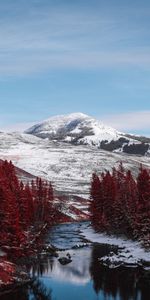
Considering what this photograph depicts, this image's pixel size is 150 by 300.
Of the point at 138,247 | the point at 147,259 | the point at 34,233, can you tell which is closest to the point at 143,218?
the point at 138,247

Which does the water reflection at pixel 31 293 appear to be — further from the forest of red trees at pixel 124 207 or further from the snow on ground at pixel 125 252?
the forest of red trees at pixel 124 207

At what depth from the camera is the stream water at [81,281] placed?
54.7 metres

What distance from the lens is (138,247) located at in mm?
80625

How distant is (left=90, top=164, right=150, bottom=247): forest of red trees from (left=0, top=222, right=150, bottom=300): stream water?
7.31 m

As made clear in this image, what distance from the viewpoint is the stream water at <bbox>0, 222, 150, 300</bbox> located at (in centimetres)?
5472

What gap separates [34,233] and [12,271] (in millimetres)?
26851

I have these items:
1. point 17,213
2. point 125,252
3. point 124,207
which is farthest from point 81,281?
point 124,207

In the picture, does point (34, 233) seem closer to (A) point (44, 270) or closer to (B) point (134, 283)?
(A) point (44, 270)

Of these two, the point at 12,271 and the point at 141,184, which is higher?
the point at 141,184

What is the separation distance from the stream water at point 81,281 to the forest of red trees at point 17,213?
5.08 meters

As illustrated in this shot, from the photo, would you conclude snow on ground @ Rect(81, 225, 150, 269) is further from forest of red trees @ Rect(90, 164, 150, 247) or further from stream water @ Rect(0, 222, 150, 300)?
stream water @ Rect(0, 222, 150, 300)

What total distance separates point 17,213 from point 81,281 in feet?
49.7

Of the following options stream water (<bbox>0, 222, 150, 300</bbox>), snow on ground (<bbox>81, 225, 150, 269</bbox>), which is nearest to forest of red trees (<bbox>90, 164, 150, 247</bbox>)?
snow on ground (<bbox>81, 225, 150, 269</bbox>)

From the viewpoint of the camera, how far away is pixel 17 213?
7106cm
